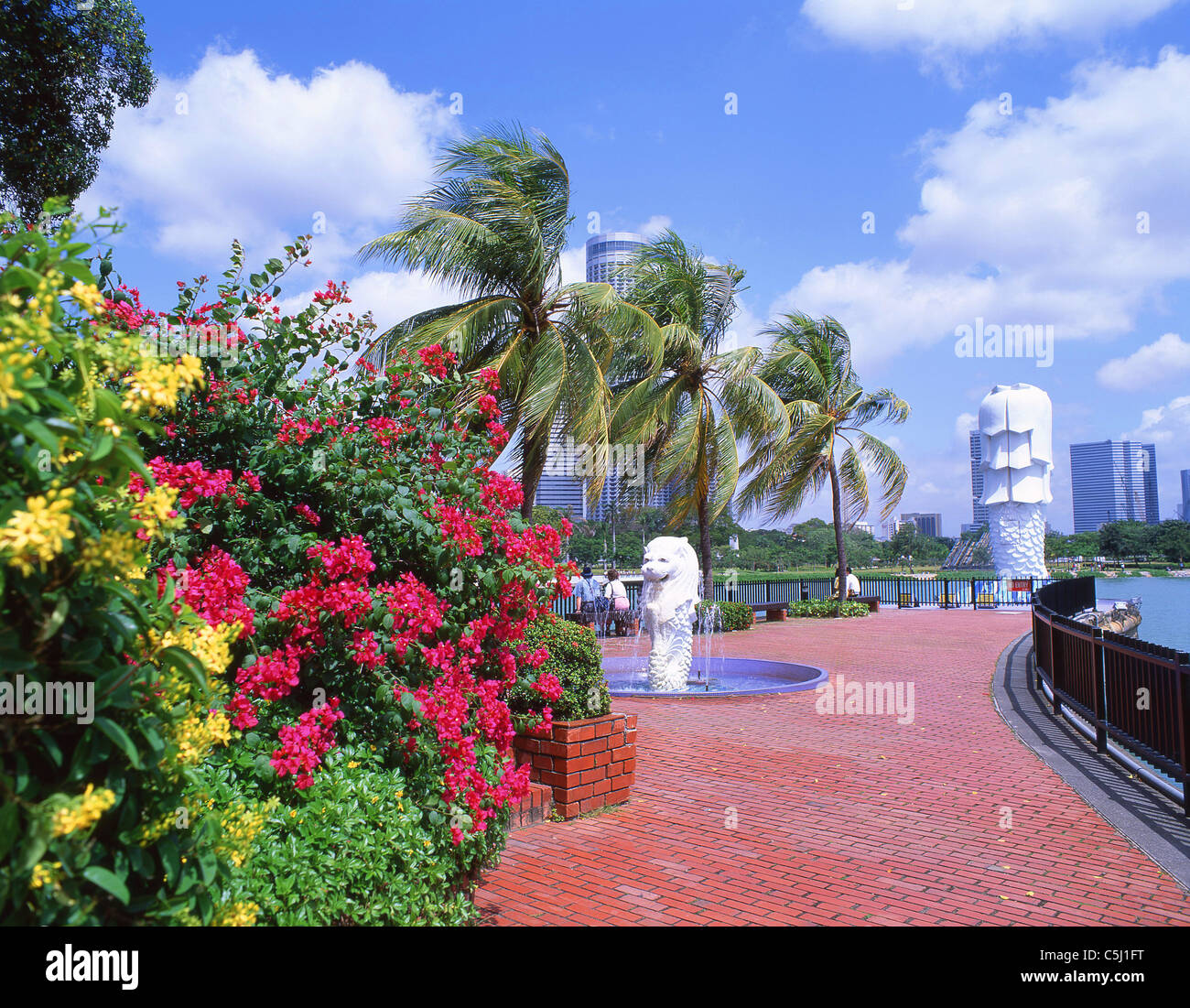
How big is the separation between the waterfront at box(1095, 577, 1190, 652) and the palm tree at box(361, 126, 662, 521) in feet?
35.0

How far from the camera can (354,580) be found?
314 cm

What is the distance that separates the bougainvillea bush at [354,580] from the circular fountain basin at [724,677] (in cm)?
686

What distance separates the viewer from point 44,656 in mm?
1682

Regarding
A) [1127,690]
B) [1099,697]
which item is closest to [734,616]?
[1099,697]

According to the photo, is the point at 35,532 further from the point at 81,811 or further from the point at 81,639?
the point at 81,811

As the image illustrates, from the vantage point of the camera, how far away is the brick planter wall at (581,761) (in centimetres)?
548

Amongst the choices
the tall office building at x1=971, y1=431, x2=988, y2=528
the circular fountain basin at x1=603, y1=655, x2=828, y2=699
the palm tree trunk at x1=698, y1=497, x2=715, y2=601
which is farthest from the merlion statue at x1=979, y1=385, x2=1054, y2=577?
the circular fountain basin at x1=603, y1=655, x2=828, y2=699

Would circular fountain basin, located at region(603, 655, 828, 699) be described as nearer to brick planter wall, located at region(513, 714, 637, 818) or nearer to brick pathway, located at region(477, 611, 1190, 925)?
brick pathway, located at region(477, 611, 1190, 925)

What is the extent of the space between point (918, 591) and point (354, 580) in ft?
94.1

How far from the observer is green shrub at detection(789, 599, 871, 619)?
2327 centimetres

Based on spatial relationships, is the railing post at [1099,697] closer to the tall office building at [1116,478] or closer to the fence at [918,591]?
the fence at [918,591]

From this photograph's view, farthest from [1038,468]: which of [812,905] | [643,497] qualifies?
[812,905]
